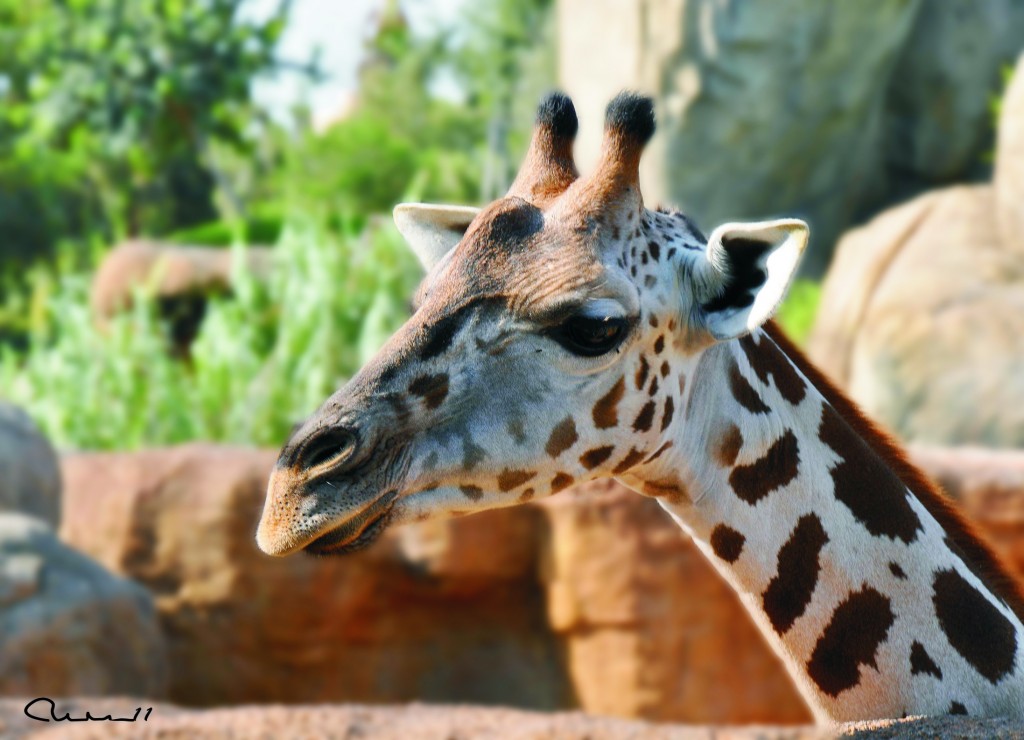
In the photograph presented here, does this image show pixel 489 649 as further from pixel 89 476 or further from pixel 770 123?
pixel 770 123

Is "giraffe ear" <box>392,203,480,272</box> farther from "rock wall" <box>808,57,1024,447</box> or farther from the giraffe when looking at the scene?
"rock wall" <box>808,57,1024,447</box>

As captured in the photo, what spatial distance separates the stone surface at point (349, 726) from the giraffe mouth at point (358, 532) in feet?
5.23

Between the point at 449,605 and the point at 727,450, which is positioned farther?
the point at 449,605

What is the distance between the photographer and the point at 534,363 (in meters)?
2.45

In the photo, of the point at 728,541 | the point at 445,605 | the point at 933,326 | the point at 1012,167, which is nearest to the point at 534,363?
the point at 728,541

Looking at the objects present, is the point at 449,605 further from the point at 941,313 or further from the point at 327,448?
the point at 327,448

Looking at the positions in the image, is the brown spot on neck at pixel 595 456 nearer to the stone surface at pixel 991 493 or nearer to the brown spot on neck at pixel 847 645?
the brown spot on neck at pixel 847 645

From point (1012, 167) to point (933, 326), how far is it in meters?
1.77

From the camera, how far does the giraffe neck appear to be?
2.58m

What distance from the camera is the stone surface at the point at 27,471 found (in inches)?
271

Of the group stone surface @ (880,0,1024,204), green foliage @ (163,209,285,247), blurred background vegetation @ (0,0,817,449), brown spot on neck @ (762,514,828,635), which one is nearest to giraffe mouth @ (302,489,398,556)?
brown spot on neck @ (762,514,828,635)

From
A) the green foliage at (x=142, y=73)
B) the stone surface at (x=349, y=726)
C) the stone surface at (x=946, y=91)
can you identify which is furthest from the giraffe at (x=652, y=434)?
the green foliage at (x=142, y=73)

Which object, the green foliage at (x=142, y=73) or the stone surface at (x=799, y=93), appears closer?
the stone surface at (x=799, y=93)

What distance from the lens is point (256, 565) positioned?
6.91m
